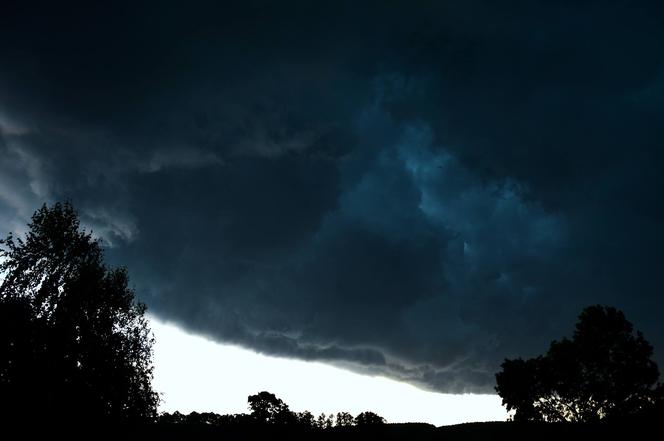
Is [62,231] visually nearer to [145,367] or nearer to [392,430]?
[145,367]

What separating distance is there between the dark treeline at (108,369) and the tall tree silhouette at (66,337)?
0.10 metres

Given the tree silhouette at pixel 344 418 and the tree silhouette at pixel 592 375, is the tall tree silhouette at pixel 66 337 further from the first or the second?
the tree silhouette at pixel 344 418

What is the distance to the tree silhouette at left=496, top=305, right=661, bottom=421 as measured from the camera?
53.4 metres

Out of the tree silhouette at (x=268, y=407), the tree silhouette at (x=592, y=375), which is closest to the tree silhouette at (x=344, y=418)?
the tree silhouette at (x=268, y=407)

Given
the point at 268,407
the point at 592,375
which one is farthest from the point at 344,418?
the point at 592,375

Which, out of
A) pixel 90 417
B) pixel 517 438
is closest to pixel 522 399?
pixel 517 438

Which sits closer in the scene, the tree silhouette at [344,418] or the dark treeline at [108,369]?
the dark treeline at [108,369]

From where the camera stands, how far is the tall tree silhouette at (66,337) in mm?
38375

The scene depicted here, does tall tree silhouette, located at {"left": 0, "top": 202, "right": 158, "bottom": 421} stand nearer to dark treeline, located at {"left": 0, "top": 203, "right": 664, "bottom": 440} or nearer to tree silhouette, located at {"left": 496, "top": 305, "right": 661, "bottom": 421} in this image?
dark treeline, located at {"left": 0, "top": 203, "right": 664, "bottom": 440}

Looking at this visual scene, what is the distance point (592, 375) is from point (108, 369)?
63.0 metres

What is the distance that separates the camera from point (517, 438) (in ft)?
130

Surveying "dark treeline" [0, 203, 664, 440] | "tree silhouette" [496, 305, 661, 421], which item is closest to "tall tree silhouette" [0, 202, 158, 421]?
"dark treeline" [0, 203, 664, 440]

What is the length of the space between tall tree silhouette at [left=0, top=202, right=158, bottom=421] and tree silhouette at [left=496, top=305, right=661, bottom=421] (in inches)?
2270

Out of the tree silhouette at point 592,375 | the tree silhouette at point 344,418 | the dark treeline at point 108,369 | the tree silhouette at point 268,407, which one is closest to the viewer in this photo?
the dark treeline at point 108,369
